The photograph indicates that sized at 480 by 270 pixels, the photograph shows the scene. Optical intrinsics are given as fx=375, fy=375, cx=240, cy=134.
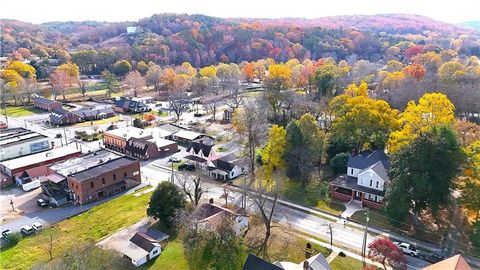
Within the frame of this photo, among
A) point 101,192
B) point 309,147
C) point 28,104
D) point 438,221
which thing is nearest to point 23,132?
point 101,192

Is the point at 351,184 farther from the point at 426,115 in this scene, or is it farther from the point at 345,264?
the point at 345,264

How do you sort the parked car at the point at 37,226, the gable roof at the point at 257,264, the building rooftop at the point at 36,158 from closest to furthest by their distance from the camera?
the gable roof at the point at 257,264 → the parked car at the point at 37,226 → the building rooftop at the point at 36,158

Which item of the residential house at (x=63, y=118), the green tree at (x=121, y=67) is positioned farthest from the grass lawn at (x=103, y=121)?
the green tree at (x=121, y=67)

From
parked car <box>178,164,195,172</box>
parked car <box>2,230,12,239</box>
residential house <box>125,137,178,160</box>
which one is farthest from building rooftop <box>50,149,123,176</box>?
parked car <box>2,230,12,239</box>

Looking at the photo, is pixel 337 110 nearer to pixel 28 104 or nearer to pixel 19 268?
pixel 19 268

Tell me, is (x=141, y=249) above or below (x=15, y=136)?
below

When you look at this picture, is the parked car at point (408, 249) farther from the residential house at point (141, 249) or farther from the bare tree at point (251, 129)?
the residential house at point (141, 249)

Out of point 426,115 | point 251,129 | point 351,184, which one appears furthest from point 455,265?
point 251,129
